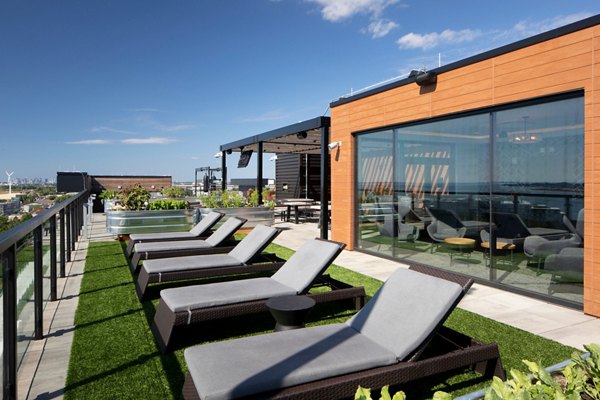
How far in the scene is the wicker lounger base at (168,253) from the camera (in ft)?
20.9

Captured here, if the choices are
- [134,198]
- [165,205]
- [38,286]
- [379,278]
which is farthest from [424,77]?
[134,198]

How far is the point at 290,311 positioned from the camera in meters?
3.31

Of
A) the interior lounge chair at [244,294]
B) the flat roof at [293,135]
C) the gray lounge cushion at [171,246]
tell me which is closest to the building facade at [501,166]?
the flat roof at [293,135]

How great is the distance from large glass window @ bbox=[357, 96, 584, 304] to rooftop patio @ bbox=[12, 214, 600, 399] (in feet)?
1.49

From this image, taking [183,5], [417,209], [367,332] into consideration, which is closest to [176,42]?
[183,5]

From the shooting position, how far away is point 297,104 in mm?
24531

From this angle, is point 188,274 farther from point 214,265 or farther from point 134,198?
point 134,198

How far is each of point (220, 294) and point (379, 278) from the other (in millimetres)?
3089

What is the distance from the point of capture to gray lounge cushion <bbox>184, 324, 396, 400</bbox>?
219 centimetres

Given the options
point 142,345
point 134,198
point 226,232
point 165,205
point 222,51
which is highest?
point 222,51

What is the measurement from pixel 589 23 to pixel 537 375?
437cm

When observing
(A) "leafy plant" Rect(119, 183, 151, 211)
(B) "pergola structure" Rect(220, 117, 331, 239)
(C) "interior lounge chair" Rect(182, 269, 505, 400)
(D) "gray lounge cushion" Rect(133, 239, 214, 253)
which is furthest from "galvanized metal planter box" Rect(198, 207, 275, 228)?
(C) "interior lounge chair" Rect(182, 269, 505, 400)

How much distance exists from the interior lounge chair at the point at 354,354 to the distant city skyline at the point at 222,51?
13.7 ft

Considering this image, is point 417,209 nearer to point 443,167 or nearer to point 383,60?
point 443,167
